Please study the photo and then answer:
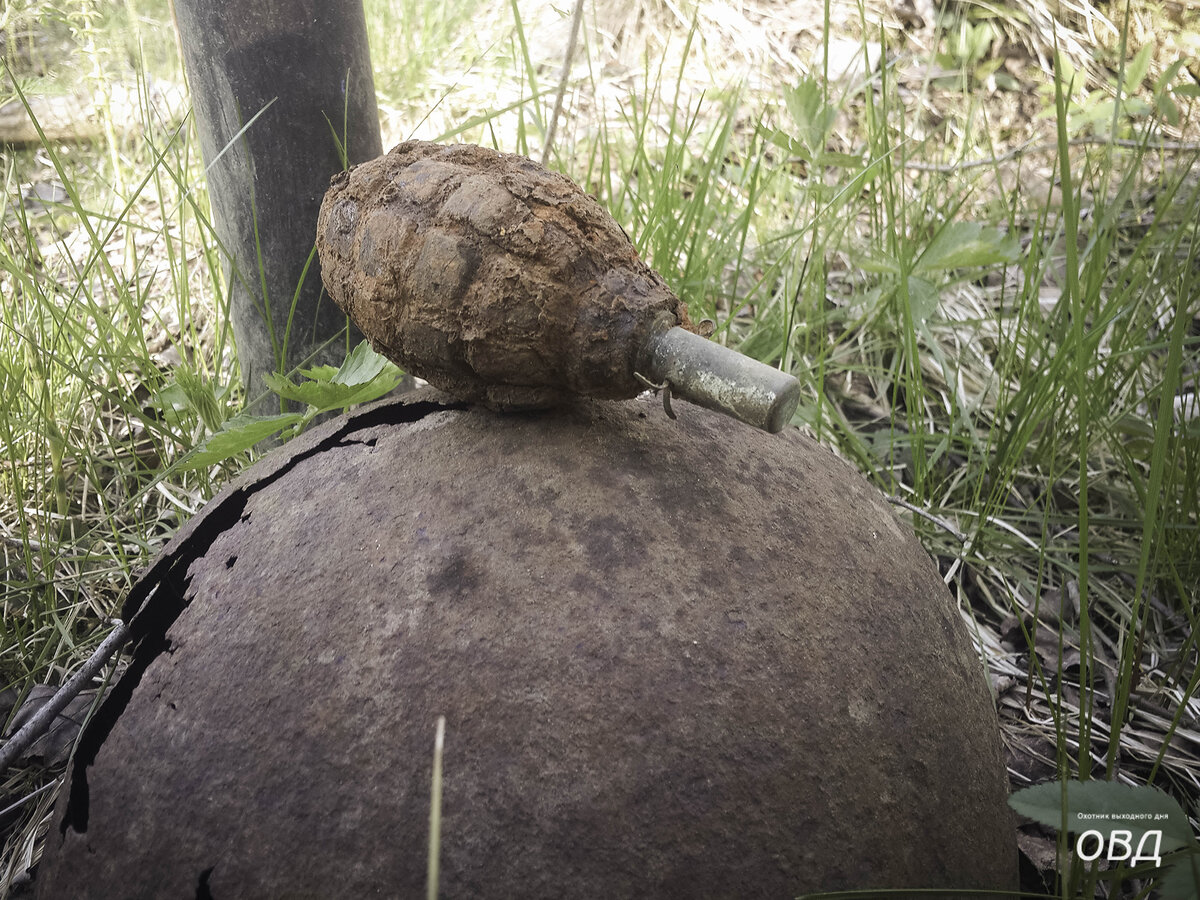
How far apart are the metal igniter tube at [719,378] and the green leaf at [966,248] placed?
1.27 m

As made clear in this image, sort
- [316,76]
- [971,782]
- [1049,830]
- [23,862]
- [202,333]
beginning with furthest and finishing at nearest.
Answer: [202,333]
[316,76]
[1049,830]
[23,862]
[971,782]

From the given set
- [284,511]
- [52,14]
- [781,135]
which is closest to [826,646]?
[284,511]

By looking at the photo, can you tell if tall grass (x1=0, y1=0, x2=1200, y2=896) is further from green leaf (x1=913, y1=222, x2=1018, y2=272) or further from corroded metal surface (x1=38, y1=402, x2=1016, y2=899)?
corroded metal surface (x1=38, y1=402, x2=1016, y2=899)

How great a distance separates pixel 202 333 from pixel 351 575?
81.0 inches

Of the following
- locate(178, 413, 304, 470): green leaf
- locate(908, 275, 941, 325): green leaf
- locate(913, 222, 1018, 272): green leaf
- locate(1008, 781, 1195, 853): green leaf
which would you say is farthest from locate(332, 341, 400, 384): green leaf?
locate(908, 275, 941, 325): green leaf

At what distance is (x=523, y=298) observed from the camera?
1223 mm

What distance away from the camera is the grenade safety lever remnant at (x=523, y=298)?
48.1 inches

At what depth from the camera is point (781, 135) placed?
2355 mm

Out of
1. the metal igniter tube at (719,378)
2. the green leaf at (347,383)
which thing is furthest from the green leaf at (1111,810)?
the green leaf at (347,383)

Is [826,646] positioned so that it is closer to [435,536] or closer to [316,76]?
[435,536]

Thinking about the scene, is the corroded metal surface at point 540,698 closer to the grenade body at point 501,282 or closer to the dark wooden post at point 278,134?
the grenade body at point 501,282

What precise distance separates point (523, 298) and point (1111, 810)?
942 millimetres

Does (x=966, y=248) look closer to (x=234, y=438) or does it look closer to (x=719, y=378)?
(x=719, y=378)

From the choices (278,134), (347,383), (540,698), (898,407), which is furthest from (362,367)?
(898,407)
